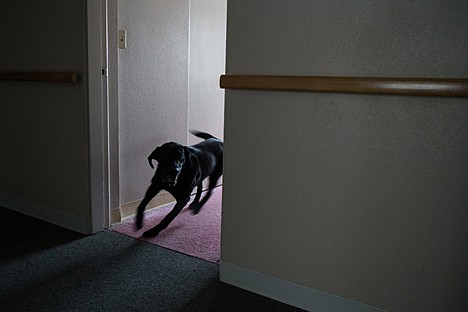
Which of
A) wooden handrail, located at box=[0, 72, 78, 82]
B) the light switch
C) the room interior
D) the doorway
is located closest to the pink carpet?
the doorway

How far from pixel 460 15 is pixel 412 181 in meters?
0.50

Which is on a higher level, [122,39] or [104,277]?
[122,39]

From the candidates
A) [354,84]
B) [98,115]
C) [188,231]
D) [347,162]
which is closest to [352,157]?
[347,162]

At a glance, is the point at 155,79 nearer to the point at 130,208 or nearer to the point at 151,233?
the point at 130,208

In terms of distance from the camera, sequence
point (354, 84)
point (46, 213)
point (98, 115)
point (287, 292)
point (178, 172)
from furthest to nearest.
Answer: point (46, 213)
point (178, 172)
point (98, 115)
point (287, 292)
point (354, 84)

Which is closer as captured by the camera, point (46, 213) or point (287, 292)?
point (287, 292)

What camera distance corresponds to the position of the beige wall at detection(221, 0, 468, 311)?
4.11ft

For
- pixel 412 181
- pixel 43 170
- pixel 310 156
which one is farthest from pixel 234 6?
pixel 43 170

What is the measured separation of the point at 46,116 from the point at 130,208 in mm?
732

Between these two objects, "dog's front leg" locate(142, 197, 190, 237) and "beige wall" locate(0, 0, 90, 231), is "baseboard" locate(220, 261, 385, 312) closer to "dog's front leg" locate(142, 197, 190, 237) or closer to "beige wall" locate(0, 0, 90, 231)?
"dog's front leg" locate(142, 197, 190, 237)

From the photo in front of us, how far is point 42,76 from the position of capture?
2238mm

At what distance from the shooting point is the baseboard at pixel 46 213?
226cm

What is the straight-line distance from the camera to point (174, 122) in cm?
286

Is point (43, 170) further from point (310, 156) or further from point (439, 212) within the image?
point (439, 212)
